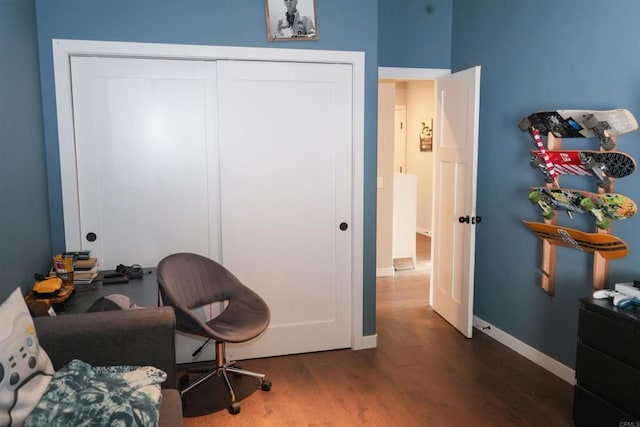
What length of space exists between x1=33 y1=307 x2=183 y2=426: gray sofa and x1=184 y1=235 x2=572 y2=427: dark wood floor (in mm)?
850

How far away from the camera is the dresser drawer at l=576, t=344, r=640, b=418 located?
2.26 meters

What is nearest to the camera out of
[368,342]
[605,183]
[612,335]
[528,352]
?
[612,335]

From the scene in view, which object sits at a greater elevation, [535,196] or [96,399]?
[535,196]

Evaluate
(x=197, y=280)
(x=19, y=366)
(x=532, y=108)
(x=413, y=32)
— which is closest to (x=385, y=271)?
(x=413, y=32)

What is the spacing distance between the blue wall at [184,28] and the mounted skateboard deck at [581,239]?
111 cm

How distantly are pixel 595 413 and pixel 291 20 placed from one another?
2.78 metres

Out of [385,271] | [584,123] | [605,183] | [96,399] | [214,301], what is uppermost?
[584,123]

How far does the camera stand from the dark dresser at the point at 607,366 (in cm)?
225

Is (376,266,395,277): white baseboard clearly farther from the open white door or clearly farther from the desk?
the desk

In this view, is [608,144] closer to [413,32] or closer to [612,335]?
[612,335]

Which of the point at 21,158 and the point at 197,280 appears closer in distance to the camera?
the point at 21,158

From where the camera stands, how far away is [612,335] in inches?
92.3

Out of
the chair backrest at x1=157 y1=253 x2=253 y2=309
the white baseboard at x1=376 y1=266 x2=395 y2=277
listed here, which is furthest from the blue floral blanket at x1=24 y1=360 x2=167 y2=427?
the white baseboard at x1=376 y1=266 x2=395 y2=277

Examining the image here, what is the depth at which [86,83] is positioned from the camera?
3.16 m
